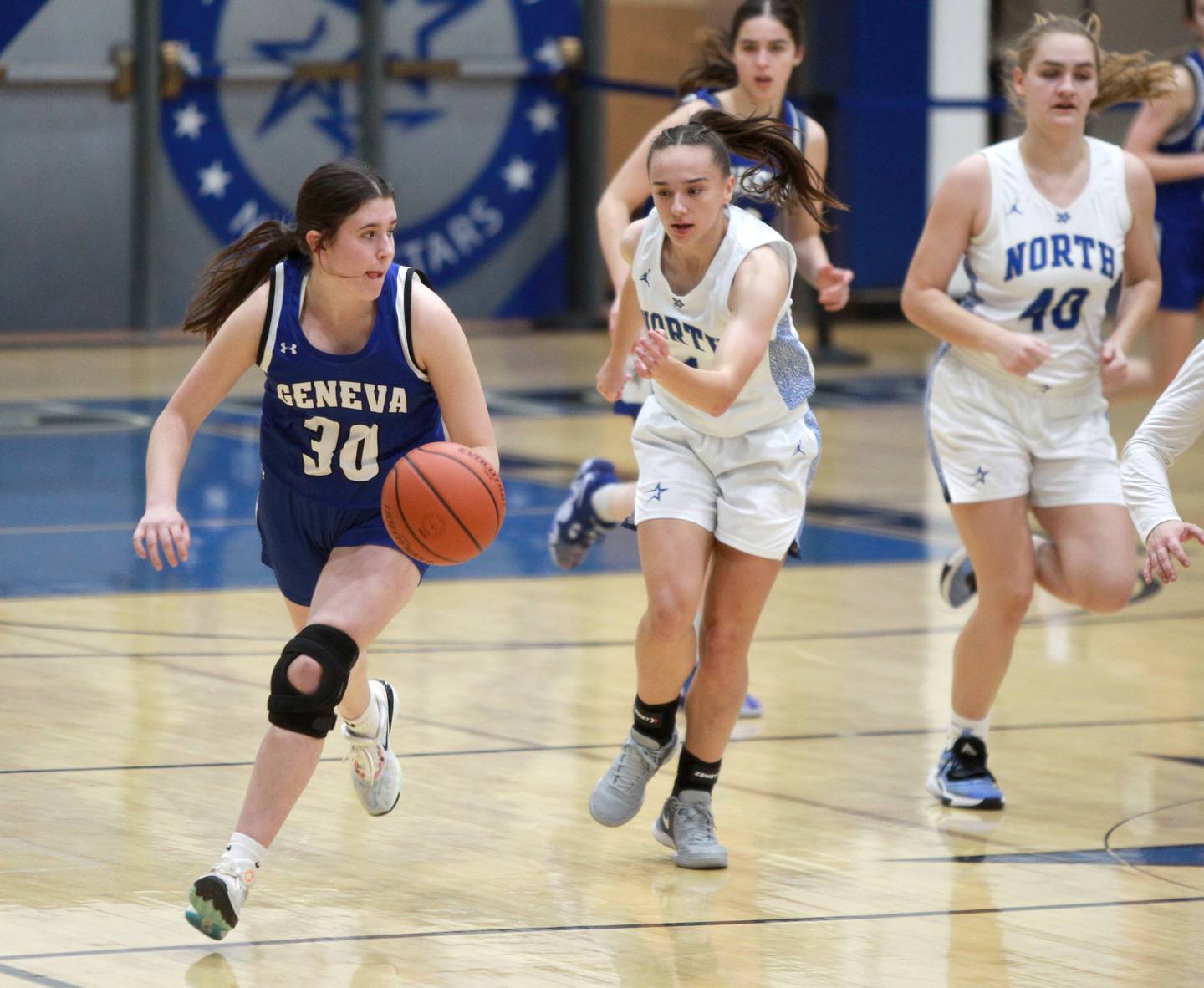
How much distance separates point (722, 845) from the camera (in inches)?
179

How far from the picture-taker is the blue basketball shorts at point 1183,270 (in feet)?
24.9

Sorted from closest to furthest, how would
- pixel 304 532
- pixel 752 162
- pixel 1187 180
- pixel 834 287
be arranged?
pixel 304 532 < pixel 834 287 < pixel 752 162 < pixel 1187 180

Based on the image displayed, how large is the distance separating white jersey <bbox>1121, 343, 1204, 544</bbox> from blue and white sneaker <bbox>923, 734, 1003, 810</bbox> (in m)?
1.06

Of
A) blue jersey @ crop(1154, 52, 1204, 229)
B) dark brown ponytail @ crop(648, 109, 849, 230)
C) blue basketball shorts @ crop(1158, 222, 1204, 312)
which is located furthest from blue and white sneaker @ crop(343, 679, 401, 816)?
blue basketball shorts @ crop(1158, 222, 1204, 312)

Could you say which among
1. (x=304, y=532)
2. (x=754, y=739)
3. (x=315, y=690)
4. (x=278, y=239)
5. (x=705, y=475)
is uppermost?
(x=278, y=239)

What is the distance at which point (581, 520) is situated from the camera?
6656 millimetres

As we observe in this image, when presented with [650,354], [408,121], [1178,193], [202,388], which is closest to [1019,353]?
[650,354]

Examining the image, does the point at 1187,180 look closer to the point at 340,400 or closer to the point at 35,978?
the point at 340,400

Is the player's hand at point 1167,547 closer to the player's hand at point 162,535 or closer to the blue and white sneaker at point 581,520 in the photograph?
the player's hand at point 162,535

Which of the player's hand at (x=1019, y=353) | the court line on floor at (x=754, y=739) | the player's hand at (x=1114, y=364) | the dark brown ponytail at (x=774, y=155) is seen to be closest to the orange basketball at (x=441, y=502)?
the dark brown ponytail at (x=774, y=155)

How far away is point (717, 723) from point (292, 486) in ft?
3.33

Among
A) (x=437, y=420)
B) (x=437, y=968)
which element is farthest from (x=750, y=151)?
(x=437, y=968)

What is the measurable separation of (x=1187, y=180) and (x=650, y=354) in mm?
3898

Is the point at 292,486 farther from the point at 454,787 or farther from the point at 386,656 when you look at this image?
the point at 386,656
